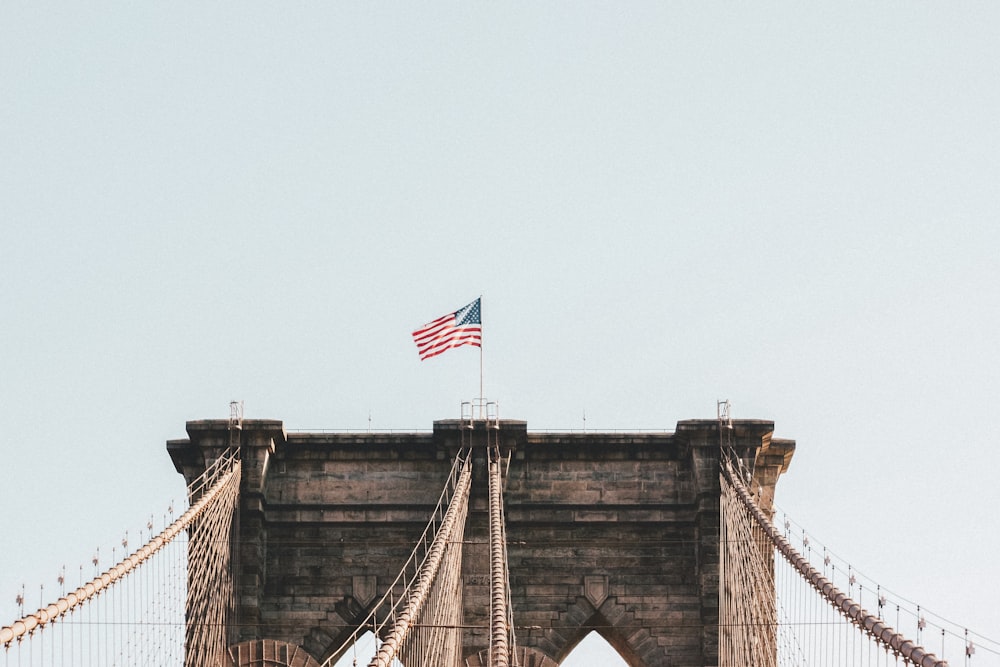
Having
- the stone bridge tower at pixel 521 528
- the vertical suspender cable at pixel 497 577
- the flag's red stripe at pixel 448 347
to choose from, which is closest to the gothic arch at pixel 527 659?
the vertical suspender cable at pixel 497 577

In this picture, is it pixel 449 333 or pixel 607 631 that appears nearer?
pixel 607 631

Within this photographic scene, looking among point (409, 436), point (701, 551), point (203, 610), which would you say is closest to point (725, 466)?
point (701, 551)

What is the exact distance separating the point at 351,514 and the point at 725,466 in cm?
835

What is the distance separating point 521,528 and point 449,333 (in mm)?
6032

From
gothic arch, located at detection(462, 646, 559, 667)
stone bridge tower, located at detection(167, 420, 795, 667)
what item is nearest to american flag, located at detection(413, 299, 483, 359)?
stone bridge tower, located at detection(167, 420, 795, 667)

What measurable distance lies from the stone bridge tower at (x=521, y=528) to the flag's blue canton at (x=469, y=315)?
4.61m

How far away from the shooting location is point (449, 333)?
6097 centimetres

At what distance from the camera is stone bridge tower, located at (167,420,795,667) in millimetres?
55781

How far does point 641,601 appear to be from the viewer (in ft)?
185

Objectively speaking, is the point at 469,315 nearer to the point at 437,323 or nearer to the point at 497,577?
the point at 437,323

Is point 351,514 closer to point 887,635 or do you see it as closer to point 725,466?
point 725,466

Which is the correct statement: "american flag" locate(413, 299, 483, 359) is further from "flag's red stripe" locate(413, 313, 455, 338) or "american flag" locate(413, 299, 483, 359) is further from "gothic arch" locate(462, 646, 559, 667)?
"gothic arch" locate(462, 646, 559, 667)

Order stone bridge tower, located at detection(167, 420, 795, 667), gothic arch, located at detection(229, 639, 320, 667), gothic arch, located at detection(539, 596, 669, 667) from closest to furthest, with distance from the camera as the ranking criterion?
gothic arch, located at detection(229, 639, 320, 667) < gothic arch, located at detection(539, 596, 669, 667) < stone bridge tower, located at detection(167, 420, 795, 667)

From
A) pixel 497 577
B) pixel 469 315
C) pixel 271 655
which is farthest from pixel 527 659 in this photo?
pixel 469 315
